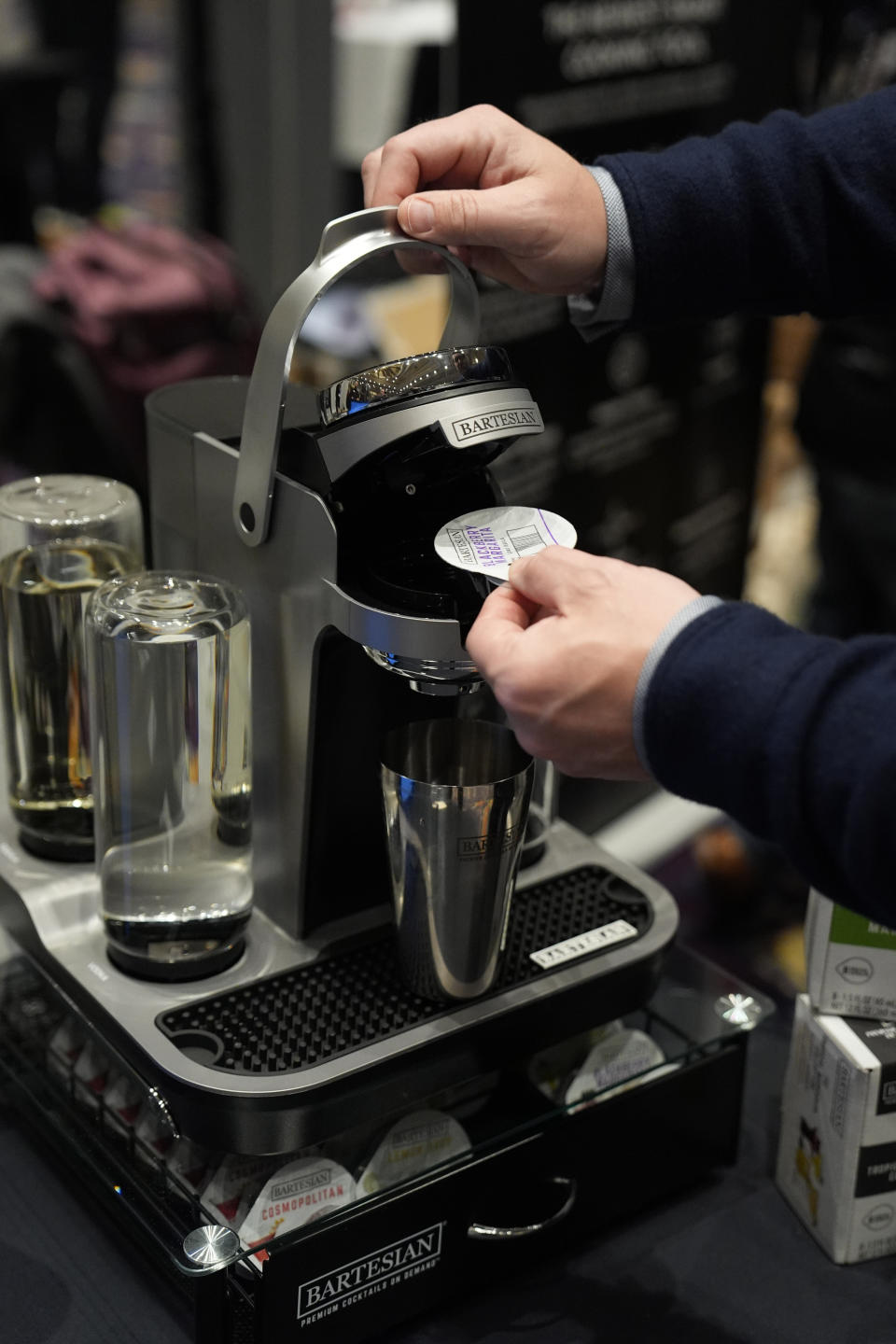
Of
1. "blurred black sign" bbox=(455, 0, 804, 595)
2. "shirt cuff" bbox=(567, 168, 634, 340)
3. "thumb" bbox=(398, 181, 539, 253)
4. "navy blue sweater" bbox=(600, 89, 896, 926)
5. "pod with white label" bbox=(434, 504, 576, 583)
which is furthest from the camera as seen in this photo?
"blurred black sign" bbox=(455, 0, 804, 595)

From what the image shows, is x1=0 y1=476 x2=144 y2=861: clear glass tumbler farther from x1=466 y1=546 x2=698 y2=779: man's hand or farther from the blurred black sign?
the blurred black sign

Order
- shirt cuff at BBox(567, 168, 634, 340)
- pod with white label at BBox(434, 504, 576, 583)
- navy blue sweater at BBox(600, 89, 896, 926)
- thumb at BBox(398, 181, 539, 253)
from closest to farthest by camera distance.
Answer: navy blue sweater at BBox(600, 89, 896, 926), pod with white label at BBox(434, 504, 576, 583), thumb at BBox(398, 181, 539, 253), shirt cuff at BBox(567, 168, 634, 340)

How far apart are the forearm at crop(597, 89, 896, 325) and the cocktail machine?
6.0 inches

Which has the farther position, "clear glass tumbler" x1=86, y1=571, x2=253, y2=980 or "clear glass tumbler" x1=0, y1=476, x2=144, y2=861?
"clear glass tumbler" x1=0, y1=476, x2=144, y2=861

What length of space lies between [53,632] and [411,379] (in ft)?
1.07

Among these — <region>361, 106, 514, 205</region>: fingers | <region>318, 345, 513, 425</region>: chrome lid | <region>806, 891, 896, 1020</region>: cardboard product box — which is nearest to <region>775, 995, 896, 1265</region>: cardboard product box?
<region>806, 891, 896, 1020</region>: cardboard product box

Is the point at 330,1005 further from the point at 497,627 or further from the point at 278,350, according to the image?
the point at 278,350

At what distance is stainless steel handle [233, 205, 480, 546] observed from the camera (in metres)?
0.81

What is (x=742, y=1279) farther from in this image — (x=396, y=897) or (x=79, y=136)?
(x=79, y=136)

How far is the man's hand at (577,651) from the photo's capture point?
70 centimetres

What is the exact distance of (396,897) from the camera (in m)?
0.88

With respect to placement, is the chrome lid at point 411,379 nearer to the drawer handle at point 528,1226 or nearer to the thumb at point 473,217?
the thumb at point 473,217

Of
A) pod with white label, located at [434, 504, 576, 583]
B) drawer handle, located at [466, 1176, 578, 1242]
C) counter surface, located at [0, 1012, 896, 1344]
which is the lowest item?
counter surface, located at [0, 1012, 896, 1344]

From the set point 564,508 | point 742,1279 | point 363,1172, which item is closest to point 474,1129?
point 363,1172
